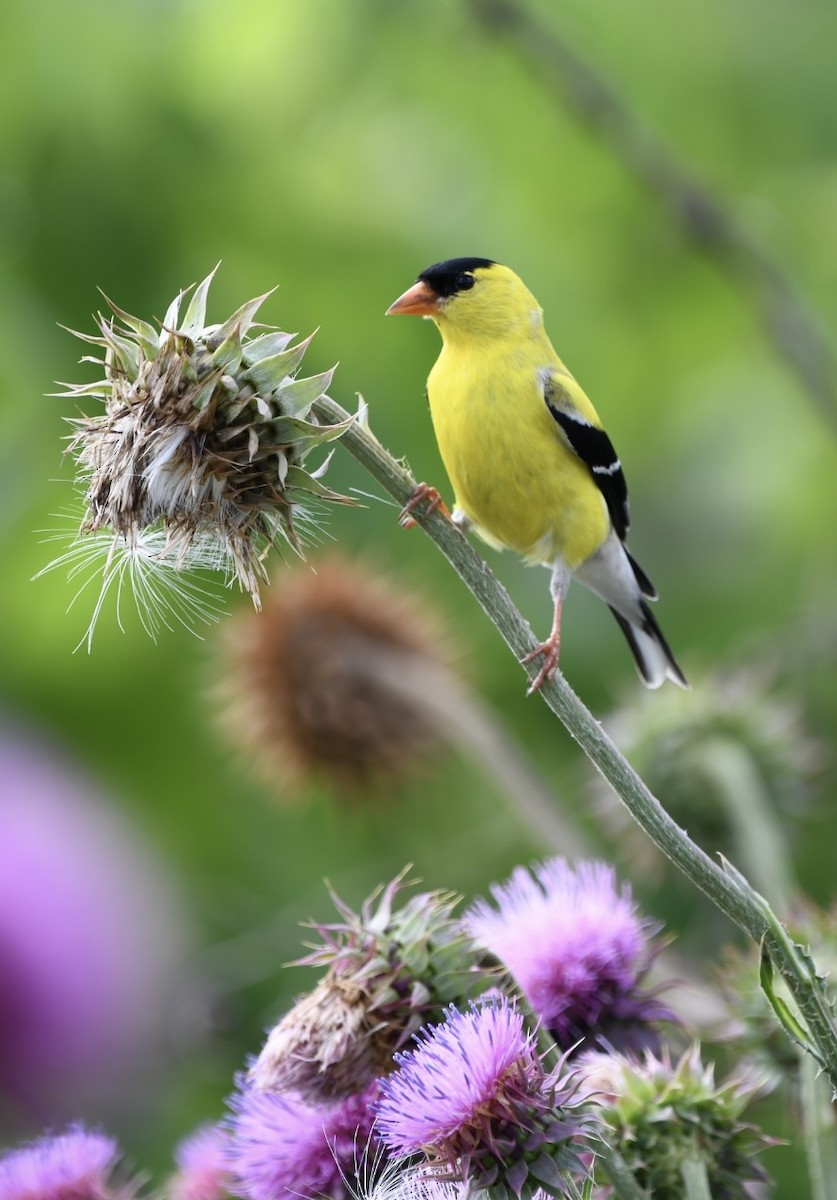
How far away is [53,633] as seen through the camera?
10.1ft

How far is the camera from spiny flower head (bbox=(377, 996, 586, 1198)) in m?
1.02

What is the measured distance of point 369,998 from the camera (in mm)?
1128

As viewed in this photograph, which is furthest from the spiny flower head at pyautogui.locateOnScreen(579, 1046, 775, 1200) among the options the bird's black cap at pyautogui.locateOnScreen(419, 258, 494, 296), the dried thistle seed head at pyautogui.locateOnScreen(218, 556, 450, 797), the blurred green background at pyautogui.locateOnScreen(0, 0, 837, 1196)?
the dried thistle seed head at pyautogui.locateOnScreen(218, 556, 450, 797)

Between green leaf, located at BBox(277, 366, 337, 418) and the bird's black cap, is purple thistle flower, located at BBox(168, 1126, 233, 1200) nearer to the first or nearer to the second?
green leaf, located at BBox(277, 366, 337, 418)

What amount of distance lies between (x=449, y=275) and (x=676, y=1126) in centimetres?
92

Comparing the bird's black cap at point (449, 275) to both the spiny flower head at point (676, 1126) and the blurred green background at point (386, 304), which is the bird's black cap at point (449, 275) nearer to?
the spiny flower head at point (676, 1126)

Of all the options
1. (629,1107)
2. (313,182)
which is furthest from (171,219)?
(629,1107)

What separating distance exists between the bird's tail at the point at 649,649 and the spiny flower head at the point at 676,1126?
849mm

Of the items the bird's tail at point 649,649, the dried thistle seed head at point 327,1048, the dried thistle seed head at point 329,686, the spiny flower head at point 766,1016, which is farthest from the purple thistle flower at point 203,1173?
the dried thistle seed head at point 329,686

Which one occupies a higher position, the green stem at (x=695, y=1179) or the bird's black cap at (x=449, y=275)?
the bird's black cap at (x=449, y=275)

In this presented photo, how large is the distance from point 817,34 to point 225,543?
3.22 meters

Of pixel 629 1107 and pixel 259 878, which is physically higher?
pixel 629 1107

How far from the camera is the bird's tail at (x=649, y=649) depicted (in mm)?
2043

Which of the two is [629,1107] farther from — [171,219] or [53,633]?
[171,219]
